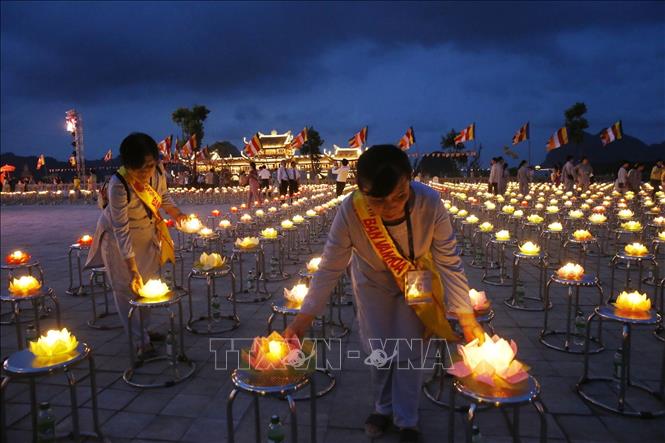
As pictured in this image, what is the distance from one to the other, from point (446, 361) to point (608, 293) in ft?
12.6

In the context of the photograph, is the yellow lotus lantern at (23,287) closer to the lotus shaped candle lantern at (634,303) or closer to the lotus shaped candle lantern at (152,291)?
the lotus shaped candle lantern at (152,291)

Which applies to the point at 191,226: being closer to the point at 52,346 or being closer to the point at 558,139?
the point at 52,346

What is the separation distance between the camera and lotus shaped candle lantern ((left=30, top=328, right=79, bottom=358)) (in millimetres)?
2477

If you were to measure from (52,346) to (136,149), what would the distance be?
1763 millimetres

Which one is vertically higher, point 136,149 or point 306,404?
point 136,149

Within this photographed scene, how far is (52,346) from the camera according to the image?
249 centimetres

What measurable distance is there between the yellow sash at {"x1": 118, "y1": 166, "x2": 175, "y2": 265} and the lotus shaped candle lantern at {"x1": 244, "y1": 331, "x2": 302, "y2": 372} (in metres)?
2.35

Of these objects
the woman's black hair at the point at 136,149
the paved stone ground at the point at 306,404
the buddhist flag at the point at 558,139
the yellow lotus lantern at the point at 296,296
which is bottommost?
the paved stone ground at the point at 306,404

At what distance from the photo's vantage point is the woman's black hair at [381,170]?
2002mm

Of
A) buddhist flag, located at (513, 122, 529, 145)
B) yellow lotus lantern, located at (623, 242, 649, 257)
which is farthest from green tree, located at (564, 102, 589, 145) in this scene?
yellow lotus lantern, located at (623, 242, 649, 257)

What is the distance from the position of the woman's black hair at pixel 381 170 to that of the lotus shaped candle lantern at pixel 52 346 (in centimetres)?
192

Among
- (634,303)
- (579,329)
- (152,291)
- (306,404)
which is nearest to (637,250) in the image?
(579,329)

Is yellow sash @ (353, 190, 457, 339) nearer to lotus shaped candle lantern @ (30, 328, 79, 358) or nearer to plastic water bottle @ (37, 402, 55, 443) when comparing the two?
lotus shaped candle lantern @ (30, 328, 79, 358)

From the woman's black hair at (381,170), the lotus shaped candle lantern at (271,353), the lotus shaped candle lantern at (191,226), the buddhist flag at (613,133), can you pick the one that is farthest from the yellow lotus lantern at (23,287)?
the buddhist flag at (613,133)
